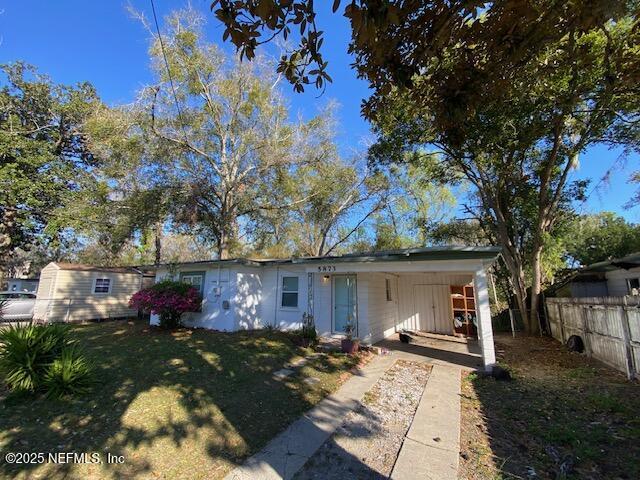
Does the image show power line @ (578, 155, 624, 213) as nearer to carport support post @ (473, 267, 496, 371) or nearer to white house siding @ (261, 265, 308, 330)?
carport support post @ (473, 267, 496, 371)

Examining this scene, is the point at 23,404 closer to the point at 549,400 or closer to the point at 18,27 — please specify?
the point at 549,400

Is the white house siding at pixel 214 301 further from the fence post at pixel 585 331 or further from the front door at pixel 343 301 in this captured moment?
the fence post at pixel 585 331

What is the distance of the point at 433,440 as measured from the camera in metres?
3.94

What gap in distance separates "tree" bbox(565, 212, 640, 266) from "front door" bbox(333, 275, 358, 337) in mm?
14168

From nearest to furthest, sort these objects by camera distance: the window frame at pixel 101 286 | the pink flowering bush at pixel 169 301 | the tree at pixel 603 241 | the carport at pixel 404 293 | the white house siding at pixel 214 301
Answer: the carport at pixel 404 293 < the pink flowering bush at pixel 169 301 < the white house siding at pixel 214 301 < the window frame at pixel 101 286 < the tree at pixel 603 241

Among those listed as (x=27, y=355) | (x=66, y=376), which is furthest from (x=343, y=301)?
(x=27, y=355)

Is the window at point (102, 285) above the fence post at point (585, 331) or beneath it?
above

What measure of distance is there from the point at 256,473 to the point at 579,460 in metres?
3.64

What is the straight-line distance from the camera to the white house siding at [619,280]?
982 cm

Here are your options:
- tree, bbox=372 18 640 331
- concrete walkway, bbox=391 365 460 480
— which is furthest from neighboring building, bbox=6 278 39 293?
concrete walkway, bbox=391 365 460 480

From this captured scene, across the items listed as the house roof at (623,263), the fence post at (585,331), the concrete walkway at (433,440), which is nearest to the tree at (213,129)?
the concrete walkway at (433,440)

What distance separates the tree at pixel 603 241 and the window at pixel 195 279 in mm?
19116

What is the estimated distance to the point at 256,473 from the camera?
318 cm

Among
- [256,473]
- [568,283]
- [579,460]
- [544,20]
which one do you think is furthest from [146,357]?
[568,283]
